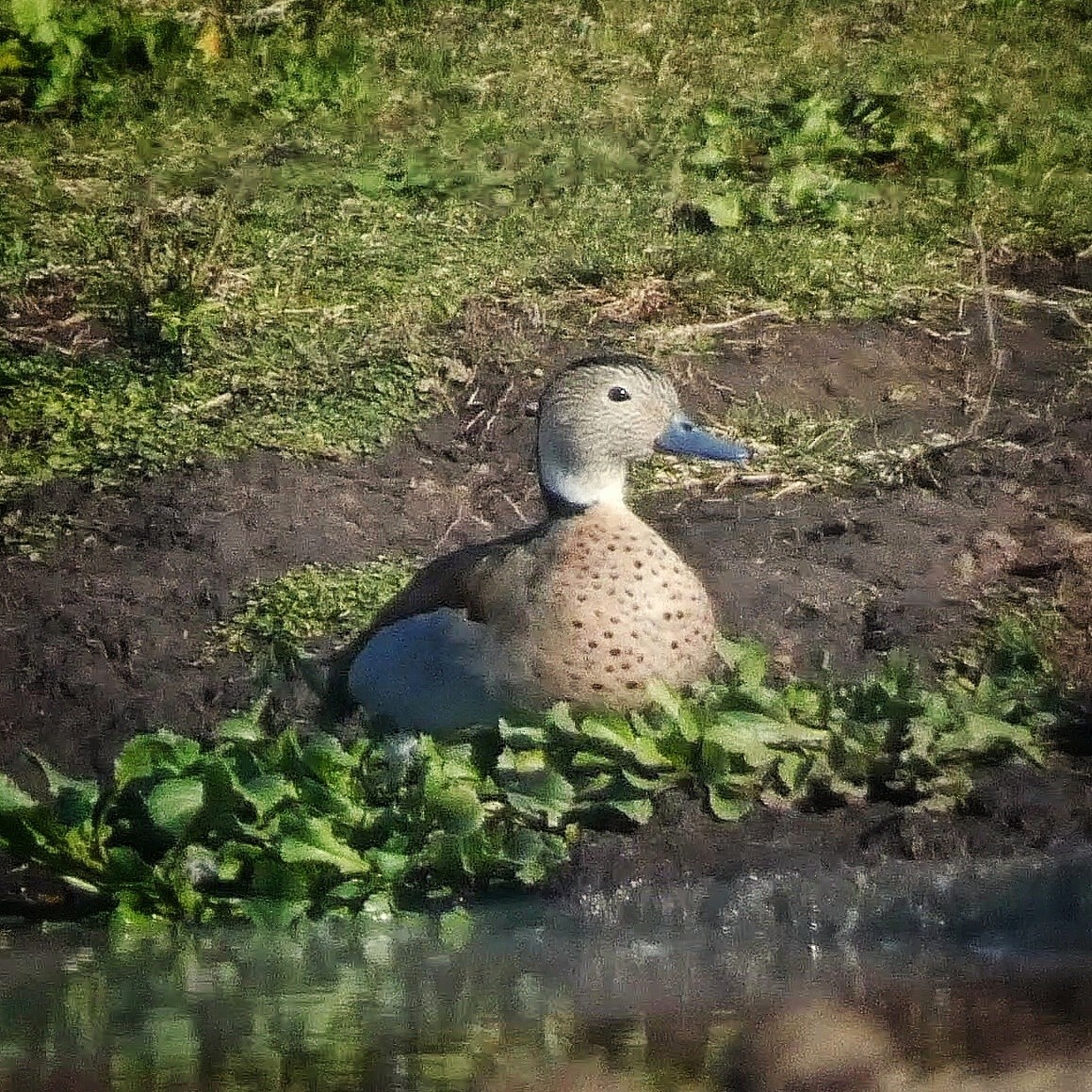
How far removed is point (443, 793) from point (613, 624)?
22.9 inches

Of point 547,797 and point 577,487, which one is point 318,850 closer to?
point 547,797

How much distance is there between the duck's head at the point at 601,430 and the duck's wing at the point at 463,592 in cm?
17

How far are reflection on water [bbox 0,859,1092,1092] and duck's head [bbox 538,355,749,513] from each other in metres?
1.25

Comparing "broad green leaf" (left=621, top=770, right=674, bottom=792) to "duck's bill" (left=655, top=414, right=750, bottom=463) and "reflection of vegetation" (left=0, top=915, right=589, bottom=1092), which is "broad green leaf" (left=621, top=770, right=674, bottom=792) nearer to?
"reflection of vegetation" (left=0, top=915, right=589, bottom=1092)

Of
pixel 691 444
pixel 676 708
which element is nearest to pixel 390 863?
pixel 676 708

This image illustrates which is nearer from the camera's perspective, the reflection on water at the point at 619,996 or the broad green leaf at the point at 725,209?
the reflection on water at the point at 619,996

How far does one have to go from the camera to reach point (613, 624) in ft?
16.3

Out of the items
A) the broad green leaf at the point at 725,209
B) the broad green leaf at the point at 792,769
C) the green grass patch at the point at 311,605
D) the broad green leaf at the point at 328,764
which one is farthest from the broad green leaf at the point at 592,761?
the broad green leaf at the point at 725,209

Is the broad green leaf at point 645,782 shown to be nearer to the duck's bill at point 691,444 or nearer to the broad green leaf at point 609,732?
the broad green leaf at point 609,732

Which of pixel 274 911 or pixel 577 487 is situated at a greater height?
pixel 577 487

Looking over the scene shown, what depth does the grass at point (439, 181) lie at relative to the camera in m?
7.34

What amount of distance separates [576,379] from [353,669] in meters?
0.86

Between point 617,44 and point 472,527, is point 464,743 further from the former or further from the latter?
point 617,44

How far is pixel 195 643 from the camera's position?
596cm
